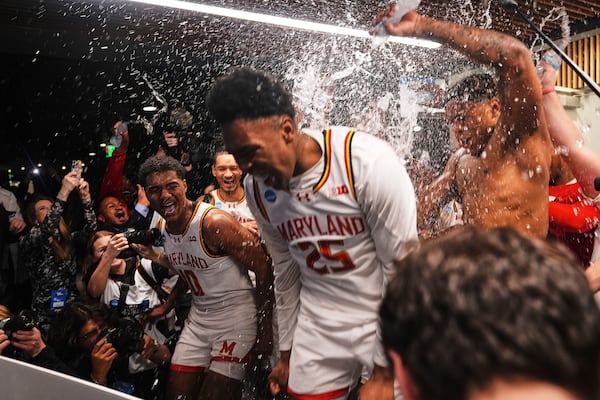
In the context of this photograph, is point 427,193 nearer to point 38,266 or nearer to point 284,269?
point 284,269

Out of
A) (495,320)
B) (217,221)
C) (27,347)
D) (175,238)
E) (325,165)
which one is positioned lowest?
(27,347)

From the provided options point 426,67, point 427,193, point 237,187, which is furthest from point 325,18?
point 427,193

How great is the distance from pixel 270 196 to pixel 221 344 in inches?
49.9

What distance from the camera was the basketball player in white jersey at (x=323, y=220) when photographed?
1.75m

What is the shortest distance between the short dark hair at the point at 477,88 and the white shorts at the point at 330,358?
1.25m

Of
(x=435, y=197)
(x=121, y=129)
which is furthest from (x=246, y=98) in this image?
(x=121, y=129)

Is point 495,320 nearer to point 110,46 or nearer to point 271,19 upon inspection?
point 271,19

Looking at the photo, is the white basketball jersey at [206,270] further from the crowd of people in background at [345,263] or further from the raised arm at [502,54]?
the raised arm at [502,54]

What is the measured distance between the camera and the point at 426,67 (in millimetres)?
6598

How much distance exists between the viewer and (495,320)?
0.51 metres

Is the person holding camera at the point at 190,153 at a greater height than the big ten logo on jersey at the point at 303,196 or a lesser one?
lesser

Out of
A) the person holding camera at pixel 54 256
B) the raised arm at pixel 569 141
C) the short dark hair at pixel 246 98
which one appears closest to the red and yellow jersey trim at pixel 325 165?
the short dark hair at pixel 246 98

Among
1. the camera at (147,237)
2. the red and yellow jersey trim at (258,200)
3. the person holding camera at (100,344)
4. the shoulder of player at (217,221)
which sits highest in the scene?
the red and yellow jersey trim at (258,200)

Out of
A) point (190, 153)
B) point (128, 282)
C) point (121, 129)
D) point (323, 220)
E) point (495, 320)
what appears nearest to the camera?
point (495, 320)
